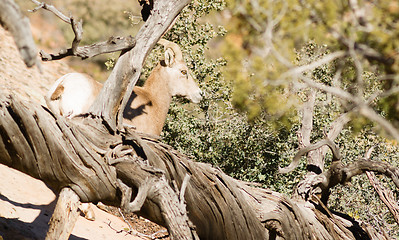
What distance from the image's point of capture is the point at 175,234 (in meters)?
4.36

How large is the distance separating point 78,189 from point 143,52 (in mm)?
1493

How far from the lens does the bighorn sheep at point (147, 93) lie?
679 centimetres

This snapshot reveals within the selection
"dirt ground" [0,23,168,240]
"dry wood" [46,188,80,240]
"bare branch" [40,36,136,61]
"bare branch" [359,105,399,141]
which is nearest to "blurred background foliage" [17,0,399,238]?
"dirt ground" [0,23,168,240]

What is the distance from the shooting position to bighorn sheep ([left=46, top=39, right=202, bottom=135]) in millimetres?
6785

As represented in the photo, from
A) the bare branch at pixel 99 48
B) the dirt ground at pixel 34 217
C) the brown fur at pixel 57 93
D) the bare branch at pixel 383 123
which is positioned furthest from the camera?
the dirt ground at pixel 34 217

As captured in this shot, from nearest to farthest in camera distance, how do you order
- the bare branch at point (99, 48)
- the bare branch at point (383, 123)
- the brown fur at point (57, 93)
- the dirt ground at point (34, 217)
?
the bare branch at point (383, 123) → the bare branch at point (99, 48) → the brown fur at point (57, 93) → the dirt ground at point (34, 217)

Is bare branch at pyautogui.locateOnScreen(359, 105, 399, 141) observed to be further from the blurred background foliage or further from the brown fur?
the blurred background foliage

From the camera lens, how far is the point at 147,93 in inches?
335

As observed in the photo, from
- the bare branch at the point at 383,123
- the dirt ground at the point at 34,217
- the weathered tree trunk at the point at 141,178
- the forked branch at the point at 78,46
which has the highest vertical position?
the forked branch at the point at 78,46

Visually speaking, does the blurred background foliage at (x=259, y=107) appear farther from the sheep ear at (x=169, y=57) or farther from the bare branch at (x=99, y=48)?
the bare branch at (x=99, y=48)

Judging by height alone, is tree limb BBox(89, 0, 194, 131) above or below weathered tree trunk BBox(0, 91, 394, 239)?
above

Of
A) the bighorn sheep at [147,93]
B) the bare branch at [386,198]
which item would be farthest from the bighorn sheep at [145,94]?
the bare branch at [386,198]

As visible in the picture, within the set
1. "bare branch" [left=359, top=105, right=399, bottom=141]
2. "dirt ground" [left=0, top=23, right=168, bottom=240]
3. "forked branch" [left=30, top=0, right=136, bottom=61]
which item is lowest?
"dirt ground" [left=0, top=23, right=168, bottom=240]

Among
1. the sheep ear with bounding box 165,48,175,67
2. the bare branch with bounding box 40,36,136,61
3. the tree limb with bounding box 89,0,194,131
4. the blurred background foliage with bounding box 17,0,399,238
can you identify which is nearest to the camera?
the bare branch with bounding box 40,36,136,61
